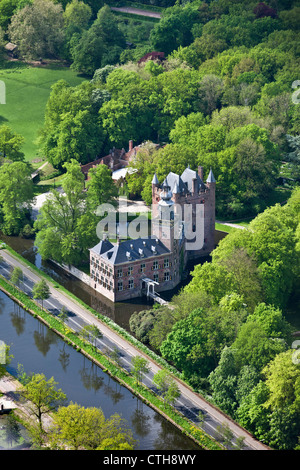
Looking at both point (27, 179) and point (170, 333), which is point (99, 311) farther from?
point (27, 179)

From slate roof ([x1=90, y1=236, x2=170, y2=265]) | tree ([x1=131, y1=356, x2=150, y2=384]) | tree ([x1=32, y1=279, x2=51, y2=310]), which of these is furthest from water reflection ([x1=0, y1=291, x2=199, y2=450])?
slate roof ([x1=90, y1=236, x2=170, y2=265])

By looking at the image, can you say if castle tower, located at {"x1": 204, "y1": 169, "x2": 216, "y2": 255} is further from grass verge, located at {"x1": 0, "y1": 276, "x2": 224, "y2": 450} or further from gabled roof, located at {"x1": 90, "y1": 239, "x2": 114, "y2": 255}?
grass verge, located at {"x1": 0, "y1": 276, "x2": 224, "y2": 450}

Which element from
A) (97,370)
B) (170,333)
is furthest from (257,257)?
(97,370)

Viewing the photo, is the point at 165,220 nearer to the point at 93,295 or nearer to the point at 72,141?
the point at 93,295

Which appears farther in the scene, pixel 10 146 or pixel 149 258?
pixel 10 146

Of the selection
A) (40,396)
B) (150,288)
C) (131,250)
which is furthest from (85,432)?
(131,250)
